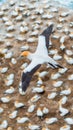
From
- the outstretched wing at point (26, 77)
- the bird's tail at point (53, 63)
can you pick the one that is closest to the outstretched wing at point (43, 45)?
the bird's tail at point (53, 63)

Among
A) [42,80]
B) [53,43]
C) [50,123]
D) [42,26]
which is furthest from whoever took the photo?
[42,26]

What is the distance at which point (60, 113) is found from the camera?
177 inches

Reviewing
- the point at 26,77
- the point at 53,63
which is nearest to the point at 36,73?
the point at 53,63

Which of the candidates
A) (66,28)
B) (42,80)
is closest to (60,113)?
(42,80)

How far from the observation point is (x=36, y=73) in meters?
5.04

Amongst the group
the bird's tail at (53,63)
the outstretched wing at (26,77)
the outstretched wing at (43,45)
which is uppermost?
the outstretched wing at (43,45)

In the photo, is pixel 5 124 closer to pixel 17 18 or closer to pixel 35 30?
pixel 35 30

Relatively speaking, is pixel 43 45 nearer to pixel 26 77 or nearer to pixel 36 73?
pixel 36 73

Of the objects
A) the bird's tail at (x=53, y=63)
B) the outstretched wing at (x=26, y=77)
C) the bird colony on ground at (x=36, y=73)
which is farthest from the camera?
the bird's tail at (x=53, y=63)

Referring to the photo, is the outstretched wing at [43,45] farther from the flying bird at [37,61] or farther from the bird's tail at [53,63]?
the bird's tail at [53,63]

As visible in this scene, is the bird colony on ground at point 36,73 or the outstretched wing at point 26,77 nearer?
the outstretched wing at point 26,77

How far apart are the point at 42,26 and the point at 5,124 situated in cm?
187

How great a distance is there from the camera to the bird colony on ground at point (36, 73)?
Answer: 452 centimetres

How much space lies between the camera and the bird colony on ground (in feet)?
14.8
